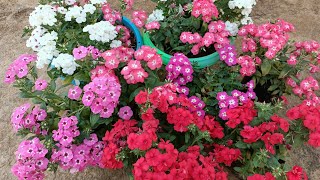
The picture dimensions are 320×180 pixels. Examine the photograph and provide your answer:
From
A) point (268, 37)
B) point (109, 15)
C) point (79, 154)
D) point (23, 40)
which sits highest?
point (268, 37)

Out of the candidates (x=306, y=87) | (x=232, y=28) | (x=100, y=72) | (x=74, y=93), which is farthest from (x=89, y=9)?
(x=306, y=87)

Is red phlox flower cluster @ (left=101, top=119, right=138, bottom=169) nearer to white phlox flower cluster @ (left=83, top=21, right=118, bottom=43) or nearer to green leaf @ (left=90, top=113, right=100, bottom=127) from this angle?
green leaf @ (left=90, top=113, right=100, bottom=127)

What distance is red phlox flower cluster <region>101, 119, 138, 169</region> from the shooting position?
1.96 meters

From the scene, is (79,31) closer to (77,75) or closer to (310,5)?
(77,75)

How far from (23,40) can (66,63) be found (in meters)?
1.68

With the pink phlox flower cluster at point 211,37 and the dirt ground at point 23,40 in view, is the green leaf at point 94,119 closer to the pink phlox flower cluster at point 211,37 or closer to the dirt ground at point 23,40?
the dirt ground at point 23,40

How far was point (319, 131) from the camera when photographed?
1.84 meters

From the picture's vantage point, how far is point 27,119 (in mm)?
2053

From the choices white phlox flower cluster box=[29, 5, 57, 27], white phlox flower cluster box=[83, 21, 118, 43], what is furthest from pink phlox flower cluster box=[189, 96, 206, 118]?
white phlox flower cluster box=[29, 5, 57, 27]

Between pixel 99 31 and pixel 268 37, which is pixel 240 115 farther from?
pixel 99 31

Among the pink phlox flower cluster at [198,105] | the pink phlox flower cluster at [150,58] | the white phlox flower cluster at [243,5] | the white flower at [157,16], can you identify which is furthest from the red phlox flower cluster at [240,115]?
the white flower at [157,16]

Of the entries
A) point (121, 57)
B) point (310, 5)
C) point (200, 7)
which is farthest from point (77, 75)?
point (310, 5)

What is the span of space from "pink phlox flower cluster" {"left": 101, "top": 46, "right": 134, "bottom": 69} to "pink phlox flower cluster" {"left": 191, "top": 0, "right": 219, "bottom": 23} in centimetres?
58

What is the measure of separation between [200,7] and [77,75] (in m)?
1.01
